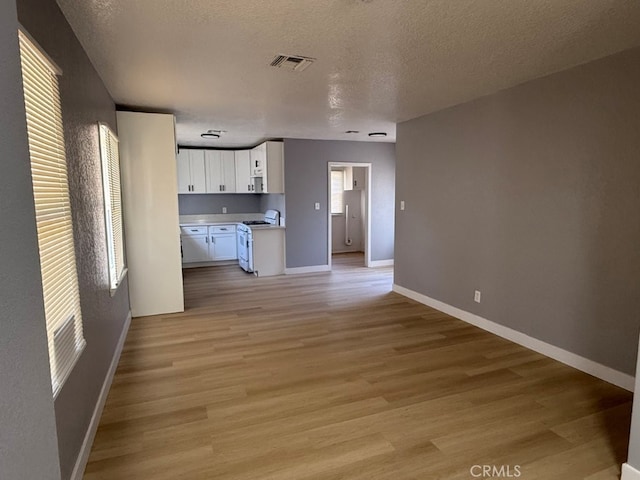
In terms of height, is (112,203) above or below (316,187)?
Answer: below

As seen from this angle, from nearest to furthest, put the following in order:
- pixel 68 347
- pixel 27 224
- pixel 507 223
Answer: pixel 27 224 < pixel 68 347 < pixel 507 223

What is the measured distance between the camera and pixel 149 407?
2.53 meters

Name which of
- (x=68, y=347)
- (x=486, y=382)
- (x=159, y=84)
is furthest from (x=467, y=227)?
(x=68, y=347)

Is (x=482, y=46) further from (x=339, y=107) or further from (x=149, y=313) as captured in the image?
(x=149, y=313)

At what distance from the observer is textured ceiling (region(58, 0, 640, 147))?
206cm

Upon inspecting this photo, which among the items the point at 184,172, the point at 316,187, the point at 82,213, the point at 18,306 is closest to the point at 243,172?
the point at 184,172

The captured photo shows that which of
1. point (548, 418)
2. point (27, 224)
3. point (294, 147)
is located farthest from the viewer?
point (294, 147)

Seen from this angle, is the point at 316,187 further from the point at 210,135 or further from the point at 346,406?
the point at 346,406

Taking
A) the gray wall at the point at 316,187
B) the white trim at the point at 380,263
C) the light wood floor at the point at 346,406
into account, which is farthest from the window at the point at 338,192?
the light wood floor at the point at 346,406

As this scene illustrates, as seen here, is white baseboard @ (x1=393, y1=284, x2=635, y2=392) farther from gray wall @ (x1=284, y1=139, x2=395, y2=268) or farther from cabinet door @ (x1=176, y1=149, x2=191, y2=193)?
cabinet door @ (x1=176, y1=149, x2=191, y2=193)

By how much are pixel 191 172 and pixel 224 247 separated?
1609mm

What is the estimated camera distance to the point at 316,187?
6.79 metres

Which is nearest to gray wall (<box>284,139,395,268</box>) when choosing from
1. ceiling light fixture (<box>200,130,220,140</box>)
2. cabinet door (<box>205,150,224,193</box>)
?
ceiling light fixture (<box>200,130,220,140</box>)

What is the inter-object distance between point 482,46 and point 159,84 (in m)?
2.66
